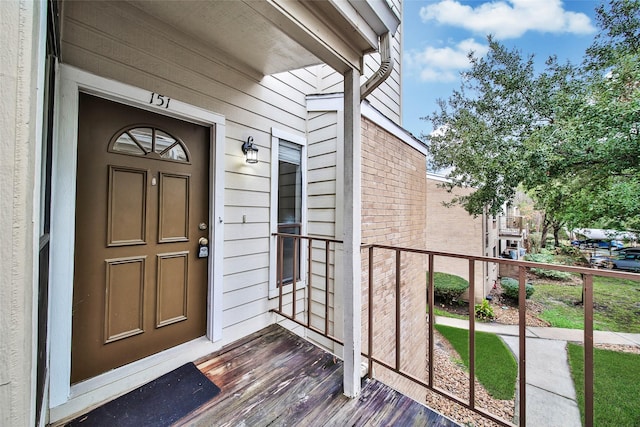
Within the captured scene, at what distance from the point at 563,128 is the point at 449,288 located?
21.3ft

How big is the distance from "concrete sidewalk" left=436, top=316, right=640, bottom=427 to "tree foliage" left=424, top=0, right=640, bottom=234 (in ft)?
10.7

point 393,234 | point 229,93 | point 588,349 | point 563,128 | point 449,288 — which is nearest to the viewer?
point 588,349

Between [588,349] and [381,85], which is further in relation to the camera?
[381,85]

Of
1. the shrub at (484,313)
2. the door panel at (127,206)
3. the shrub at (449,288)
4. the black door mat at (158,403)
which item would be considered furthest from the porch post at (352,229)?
the shrub at (449,288)

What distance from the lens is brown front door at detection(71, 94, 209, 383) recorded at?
5.36 ft

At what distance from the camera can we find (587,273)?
1096 mm

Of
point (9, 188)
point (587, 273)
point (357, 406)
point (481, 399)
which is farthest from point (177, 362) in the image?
point (481, 399)

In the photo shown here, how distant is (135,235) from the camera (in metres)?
1.81

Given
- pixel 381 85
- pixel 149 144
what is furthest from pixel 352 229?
pixel 381 85

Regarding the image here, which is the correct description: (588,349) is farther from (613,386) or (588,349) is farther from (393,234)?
(613,386)

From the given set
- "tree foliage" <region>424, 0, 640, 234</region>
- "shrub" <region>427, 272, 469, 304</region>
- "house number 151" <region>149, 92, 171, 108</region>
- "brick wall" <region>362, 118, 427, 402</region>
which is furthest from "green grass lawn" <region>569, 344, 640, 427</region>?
"house number 151" <region>149, 92, 171, 108</region>

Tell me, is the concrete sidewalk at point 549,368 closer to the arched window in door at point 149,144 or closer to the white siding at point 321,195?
the white siding at point 321,195

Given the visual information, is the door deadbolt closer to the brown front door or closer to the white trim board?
the brown front door

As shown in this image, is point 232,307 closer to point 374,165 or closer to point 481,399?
point 374,165
